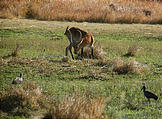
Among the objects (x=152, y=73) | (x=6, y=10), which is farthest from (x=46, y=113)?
(x=6, y=10)

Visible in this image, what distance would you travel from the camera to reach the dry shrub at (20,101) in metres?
9.51

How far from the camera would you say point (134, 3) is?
1281 inches

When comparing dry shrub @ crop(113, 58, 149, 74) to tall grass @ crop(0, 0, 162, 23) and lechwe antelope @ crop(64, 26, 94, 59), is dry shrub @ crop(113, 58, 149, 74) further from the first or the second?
tall grass @ crop(0, 0, 162, 23)

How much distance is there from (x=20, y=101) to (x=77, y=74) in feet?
13.5

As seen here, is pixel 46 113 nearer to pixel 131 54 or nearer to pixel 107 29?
pixel 131 54

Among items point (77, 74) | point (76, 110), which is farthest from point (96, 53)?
point (76, 110)

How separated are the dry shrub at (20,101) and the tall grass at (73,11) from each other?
57.6 feet

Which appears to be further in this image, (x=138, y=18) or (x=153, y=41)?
(x=138, y=18)

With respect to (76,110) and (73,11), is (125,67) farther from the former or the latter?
(73,11)

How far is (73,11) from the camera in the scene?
28.7m

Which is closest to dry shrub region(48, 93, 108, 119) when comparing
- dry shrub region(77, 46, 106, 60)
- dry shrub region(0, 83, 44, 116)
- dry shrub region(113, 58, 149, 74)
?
dry shrub region(0, 83, 44, 116)

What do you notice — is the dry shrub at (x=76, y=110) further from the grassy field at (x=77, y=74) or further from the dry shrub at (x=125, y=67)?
the dry shrub at (x=125, y=67)

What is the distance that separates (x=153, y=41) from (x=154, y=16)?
726 centimetres

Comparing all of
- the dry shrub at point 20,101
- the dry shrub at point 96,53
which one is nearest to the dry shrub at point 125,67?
the dry shrub at point 96,53
